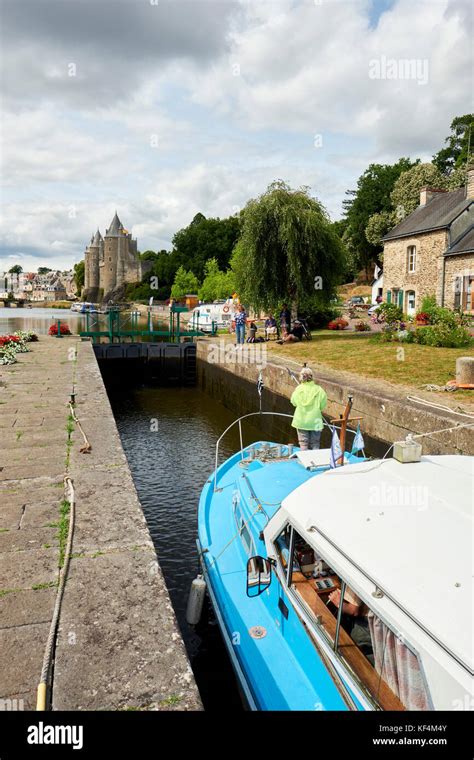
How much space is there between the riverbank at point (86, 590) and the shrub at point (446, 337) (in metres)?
14.9

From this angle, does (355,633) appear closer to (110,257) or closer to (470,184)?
(470,184)

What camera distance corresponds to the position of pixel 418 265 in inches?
1314

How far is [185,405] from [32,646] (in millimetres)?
17481

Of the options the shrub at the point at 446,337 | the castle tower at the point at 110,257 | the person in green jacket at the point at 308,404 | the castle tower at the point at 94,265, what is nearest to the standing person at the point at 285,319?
the shrub at the point at 446,337

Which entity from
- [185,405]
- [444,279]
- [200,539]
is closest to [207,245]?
[444,279]

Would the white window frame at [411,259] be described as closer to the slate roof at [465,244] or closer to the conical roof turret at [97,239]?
the slate roof at [465,244]

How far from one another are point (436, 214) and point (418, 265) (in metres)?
3.42

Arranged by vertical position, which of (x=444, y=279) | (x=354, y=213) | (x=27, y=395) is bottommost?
(x=27, y=395)

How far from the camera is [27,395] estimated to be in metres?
12.8

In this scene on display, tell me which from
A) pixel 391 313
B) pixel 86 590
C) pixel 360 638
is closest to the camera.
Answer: pixel 360 638

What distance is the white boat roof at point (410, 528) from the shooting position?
2949 mm

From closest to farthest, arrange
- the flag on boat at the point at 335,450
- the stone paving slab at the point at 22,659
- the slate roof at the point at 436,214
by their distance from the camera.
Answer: the stone paving slab at the point at 22,659, the flag on boat at the point at 335,450, the slate roof at the point at 436,214

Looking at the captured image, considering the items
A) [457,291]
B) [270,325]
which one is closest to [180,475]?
[270,325]
